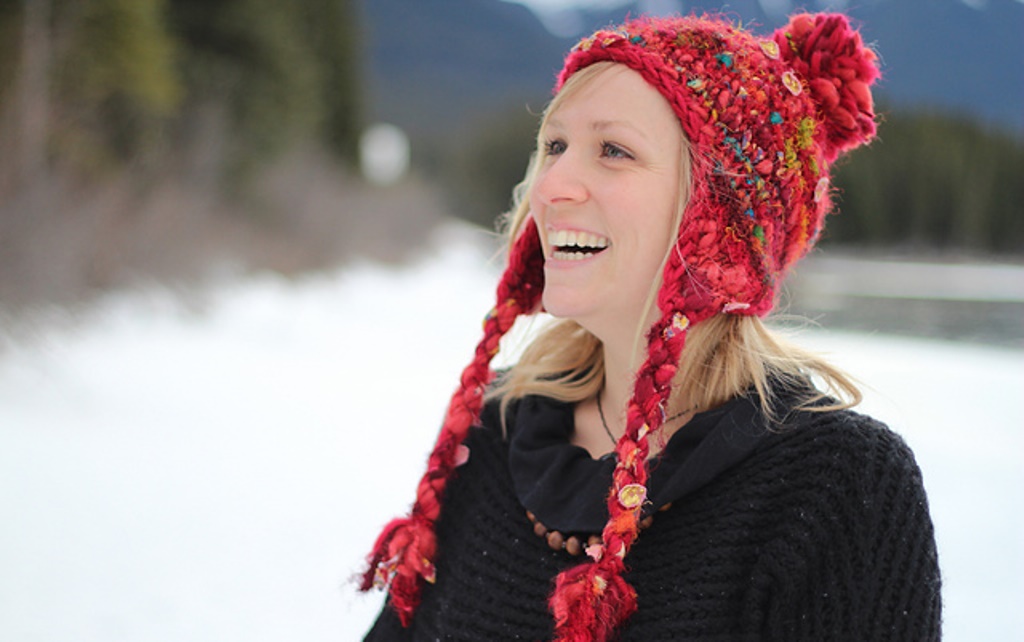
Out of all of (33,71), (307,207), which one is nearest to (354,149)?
(307,207)

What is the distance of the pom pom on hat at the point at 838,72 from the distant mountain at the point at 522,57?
0.55ft

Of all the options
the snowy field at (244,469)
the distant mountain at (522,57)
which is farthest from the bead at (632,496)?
the distant mountain at (522,57)

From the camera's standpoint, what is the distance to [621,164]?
1.62 meters

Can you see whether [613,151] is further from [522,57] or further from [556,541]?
[522,57]

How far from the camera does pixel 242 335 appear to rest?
312 inches

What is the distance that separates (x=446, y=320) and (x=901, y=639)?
966cm

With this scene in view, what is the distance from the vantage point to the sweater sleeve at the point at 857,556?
4.36 feet

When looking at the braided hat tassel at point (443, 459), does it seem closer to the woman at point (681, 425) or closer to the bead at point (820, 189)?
the woman at point (681, 425)

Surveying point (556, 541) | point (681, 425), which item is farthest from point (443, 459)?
point (681, 425)

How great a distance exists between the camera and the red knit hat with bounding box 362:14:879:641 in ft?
4.73

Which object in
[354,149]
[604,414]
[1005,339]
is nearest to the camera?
[604,414]

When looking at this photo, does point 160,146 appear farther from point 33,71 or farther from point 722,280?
point 722,280

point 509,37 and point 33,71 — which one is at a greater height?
point 509,37

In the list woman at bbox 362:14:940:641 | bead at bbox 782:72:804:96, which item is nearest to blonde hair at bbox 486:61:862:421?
woman at bbox 362:14:940:641
